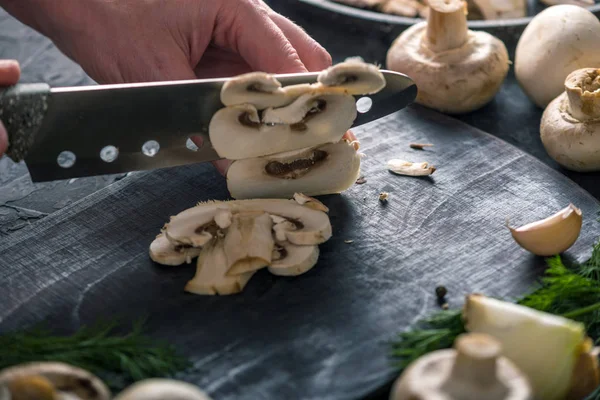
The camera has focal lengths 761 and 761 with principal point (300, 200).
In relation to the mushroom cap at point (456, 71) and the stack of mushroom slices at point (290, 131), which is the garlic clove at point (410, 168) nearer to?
the stack of mushroom slices at point (290, 131)

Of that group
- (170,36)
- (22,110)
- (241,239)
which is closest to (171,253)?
(241,239)

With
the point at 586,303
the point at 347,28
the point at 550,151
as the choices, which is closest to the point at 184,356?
the point at 586,303

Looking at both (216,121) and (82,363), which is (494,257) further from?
(82,363)

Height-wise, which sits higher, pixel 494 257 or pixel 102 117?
pixel 102 117

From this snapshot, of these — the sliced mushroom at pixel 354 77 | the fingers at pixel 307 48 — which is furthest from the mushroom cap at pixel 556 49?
the sliced mushroom at pixel 354 77

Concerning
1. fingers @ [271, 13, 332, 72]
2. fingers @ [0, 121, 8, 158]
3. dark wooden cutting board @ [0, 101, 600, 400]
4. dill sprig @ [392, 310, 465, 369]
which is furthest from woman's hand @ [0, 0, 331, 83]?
dill sprig @ [392, 310, 465, 369]

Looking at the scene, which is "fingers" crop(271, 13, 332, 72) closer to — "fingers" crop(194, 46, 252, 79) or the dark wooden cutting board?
"fingers" crop(194, 46, 252, 79)
